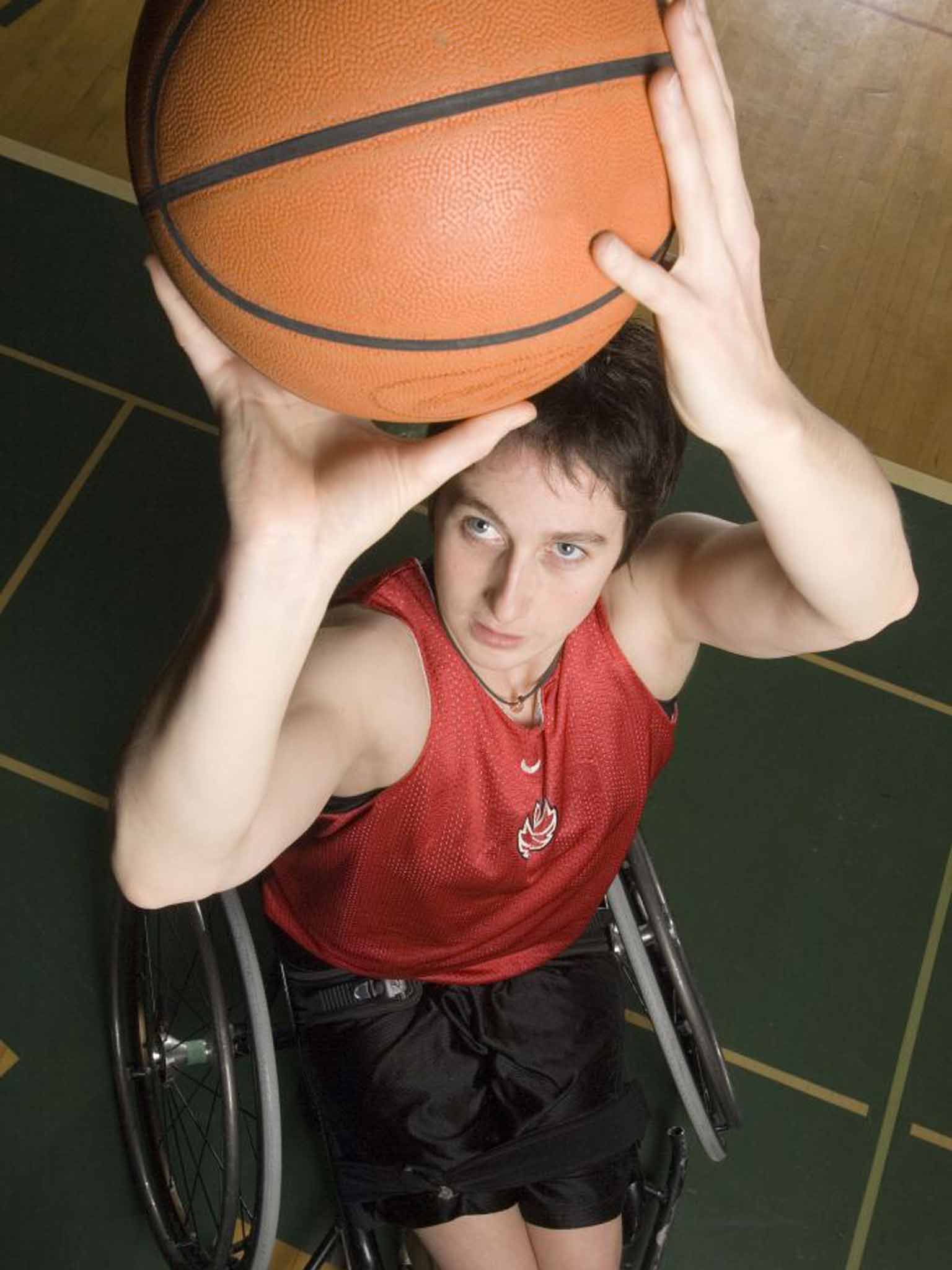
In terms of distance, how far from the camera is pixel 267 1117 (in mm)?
2238

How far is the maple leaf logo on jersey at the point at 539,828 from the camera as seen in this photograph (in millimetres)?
2332

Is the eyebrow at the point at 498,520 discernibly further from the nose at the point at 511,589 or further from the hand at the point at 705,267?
the hand at the point at 705,267

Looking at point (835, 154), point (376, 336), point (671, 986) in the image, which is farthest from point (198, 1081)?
point (835, 154)

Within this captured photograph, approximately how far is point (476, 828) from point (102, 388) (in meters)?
2.53

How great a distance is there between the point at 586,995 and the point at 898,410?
120 inches

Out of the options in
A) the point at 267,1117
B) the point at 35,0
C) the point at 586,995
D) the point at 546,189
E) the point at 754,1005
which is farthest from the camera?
the point at 35,0

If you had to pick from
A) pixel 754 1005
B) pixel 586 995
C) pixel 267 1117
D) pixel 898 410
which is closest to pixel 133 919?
pixel 267 1117

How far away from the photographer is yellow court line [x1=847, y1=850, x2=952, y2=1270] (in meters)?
3.15

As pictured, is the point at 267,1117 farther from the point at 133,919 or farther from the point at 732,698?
the point at 732,698

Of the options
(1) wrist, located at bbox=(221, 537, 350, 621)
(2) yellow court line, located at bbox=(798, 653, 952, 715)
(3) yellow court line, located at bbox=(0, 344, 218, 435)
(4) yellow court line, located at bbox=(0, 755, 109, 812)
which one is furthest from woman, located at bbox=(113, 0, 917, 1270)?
(3) yellow court line, located at bbox=(0, 344, 218, 435)

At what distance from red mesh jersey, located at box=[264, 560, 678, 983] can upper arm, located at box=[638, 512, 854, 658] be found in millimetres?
143

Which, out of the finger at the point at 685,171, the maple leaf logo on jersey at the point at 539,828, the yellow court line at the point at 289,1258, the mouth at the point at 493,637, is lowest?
the yellow court line at the point at 289,1258

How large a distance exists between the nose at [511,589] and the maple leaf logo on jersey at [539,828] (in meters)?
0.47

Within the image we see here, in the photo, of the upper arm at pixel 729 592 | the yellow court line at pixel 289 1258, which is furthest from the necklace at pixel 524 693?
the yellow court line at pixel 289 1258
